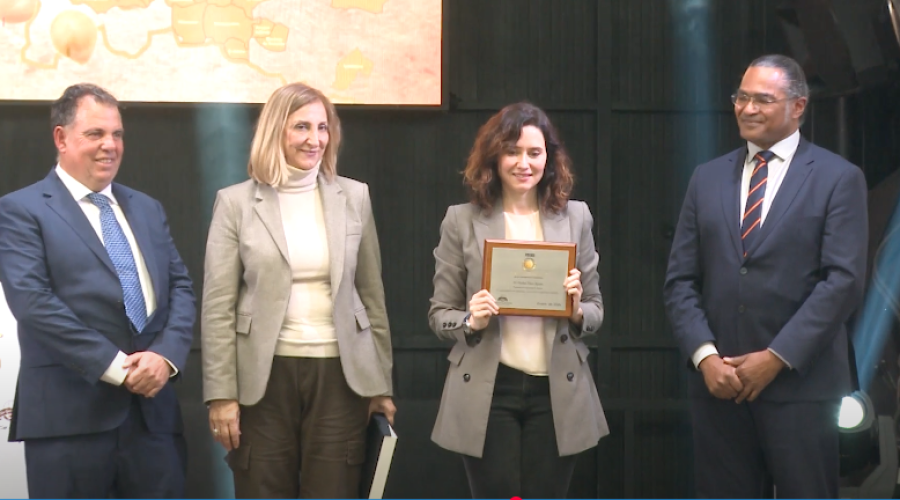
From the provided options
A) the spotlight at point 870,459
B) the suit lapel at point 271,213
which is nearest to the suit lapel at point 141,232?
the suit lapel at point 271,213

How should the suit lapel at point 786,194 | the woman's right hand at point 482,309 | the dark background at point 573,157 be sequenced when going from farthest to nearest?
the dark background at point 573,157 < the suit lapel at point 786,194 < the woman's right hand at point 482,309

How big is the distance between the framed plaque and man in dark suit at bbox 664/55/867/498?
463mm

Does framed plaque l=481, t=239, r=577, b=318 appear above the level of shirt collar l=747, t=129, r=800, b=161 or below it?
below

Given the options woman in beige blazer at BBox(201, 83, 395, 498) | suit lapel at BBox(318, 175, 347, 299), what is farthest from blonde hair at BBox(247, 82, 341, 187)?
suit lapel at BBox(318, 175, 347, 299)

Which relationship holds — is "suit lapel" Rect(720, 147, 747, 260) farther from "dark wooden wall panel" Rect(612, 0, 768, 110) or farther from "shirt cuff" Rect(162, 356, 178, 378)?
"shirt cuff" Rect(162, 356, 178, 378)

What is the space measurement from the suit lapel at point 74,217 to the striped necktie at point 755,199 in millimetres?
1834

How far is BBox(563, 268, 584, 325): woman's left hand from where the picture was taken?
2.86m

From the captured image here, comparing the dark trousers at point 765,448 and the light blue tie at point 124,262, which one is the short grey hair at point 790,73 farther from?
the light blue tie at point 124,262

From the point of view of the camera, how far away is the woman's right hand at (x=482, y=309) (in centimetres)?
283

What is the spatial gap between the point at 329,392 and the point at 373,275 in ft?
1.28

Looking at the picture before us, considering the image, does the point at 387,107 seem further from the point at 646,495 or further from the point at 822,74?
the point at 646,495

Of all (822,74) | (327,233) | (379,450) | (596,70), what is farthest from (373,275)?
(822,74)

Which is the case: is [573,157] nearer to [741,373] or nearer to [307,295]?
[741,373]

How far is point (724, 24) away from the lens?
14.2 ft
